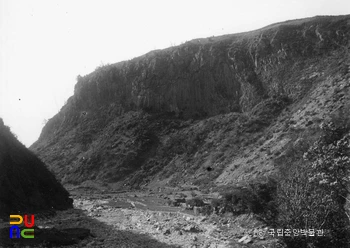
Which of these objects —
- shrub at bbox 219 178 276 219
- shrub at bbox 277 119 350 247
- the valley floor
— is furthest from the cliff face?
shrub at bbox 277 119 350 247

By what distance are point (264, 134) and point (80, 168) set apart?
118 feet

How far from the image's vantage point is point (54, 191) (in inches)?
1251

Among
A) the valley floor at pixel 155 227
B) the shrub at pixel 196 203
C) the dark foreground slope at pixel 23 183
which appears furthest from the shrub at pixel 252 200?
the dark foreground slope at pixel 23 183

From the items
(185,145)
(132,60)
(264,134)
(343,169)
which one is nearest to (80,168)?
(185,145)

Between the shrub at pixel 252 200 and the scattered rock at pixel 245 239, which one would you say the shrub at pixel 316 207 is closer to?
the scattered rock at pixel 245 239

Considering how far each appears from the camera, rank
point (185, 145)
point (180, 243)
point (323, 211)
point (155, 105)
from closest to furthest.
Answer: point (323, 211), point (180, 243), point (185, 145), point (155, 105)

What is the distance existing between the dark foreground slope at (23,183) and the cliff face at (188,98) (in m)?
21.6

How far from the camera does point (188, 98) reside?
225 ft

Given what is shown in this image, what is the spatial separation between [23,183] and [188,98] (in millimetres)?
45017

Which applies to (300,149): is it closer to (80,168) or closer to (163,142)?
(163,142)

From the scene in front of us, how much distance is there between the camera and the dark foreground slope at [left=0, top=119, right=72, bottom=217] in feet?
80.9

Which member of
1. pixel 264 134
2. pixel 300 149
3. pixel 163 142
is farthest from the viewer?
pixel 163 142

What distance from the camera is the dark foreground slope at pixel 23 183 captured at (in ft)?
80.9

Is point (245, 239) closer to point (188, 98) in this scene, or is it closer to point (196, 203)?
point (196, 203)
